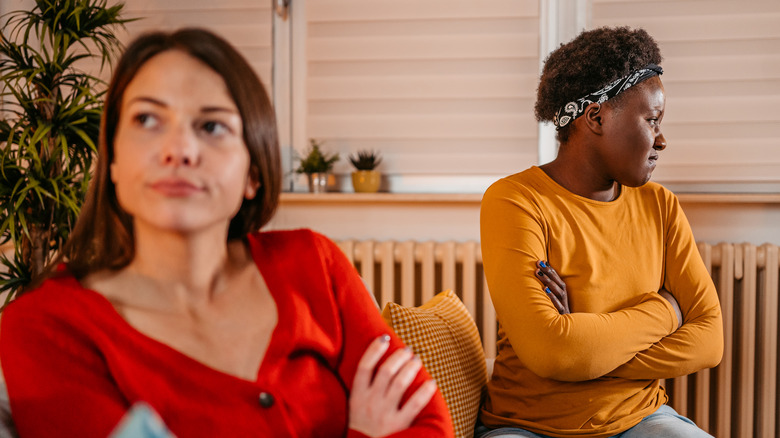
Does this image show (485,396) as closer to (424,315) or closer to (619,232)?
(424,315)

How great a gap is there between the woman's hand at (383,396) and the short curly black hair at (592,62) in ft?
2.99

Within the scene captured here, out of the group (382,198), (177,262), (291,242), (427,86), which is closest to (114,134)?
(177,262)

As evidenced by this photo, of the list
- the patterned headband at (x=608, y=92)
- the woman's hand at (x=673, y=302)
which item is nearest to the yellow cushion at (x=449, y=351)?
the woman's hand at (x=673, y=302)

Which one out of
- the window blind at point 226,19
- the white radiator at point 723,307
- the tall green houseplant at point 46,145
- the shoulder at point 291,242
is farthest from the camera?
the window blind at point 226,19

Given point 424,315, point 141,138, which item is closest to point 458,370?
point 424,315

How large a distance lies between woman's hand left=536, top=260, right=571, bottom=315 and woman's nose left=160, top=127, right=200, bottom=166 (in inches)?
33.4

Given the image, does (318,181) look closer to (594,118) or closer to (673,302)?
(594,118)

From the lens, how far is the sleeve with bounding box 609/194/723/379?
1.39 m

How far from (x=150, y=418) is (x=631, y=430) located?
3.94ft

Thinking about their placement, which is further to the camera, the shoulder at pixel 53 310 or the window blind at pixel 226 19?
the window blind at pixel 226 19

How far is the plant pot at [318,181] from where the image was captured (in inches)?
93.8

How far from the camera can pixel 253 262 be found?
978 millimetres

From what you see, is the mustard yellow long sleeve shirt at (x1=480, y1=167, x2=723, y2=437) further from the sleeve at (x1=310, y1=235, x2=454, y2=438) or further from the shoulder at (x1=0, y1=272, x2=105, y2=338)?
the shoulder at (x1=0, y1=272, x2=105, y2=338)

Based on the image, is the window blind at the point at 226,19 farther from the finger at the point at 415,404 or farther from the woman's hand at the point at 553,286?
the finger at the point at 415,404
